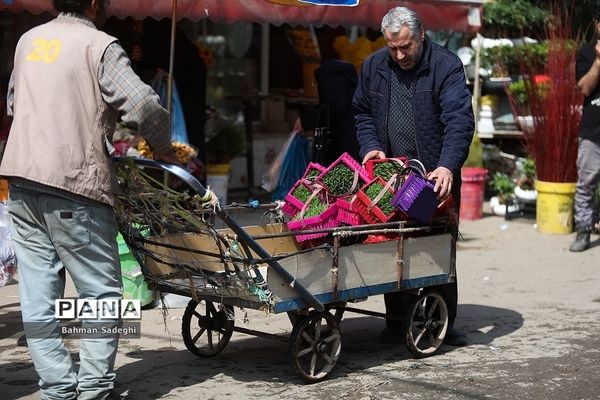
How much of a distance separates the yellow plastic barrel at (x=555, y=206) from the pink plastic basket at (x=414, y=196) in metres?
4.58

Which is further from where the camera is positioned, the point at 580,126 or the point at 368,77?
the point at 580,126

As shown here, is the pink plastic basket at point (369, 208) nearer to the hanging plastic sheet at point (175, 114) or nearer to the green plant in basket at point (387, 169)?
the green plant in basket at point (387, 169)

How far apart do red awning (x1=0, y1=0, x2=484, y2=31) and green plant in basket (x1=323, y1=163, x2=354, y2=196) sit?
1.95 metres

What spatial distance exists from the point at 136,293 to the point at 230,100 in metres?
5.28

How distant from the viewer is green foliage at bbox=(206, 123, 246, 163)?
10195 millimetres

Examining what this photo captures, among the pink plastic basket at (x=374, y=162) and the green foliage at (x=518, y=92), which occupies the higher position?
the green foliage at (x=518, y=92)

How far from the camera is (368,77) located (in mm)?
5977

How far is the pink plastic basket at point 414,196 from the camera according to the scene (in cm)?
530

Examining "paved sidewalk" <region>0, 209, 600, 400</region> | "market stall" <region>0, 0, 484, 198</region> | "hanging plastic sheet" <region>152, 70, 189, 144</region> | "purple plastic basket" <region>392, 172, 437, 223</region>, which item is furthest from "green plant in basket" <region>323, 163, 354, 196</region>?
"hanging plastic sheet" <region>152, 70, 189, 144</region>

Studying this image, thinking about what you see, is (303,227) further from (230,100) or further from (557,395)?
(230,100)

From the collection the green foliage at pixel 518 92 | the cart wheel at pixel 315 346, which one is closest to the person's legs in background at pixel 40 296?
the cart wheel at pixel 315 346

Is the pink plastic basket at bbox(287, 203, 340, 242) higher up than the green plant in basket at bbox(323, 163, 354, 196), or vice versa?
the green plant in basket at bbox(323, 163, 354, 196)

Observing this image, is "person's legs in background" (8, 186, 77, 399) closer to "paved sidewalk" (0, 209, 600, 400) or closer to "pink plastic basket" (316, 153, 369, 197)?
"paved sidewalk" (0, 209, 600, 400)

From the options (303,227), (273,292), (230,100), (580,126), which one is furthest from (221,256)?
(230,100)
